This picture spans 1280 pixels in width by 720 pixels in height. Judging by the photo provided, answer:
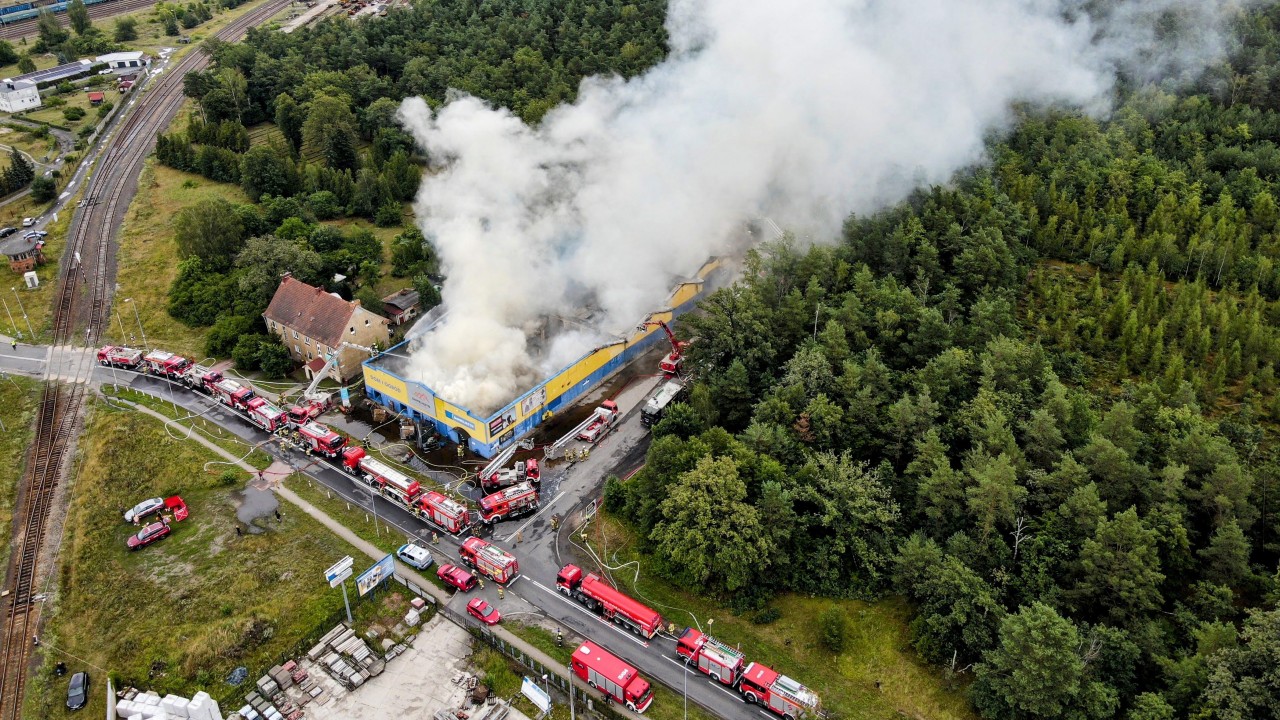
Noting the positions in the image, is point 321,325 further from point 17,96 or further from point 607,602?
point 17,96

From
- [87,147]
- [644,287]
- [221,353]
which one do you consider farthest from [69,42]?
[644,287]

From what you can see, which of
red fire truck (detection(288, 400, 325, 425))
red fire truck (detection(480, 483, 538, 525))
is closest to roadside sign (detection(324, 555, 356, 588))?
red fire truck (detection(480, 483, 538, 525))

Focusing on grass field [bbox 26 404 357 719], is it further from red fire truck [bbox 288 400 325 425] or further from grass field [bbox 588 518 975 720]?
grass field [bbox 588 518 975 720]

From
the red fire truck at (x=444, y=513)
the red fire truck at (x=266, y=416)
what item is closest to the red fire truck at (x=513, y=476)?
the red fire truck at (x=444, y=513)

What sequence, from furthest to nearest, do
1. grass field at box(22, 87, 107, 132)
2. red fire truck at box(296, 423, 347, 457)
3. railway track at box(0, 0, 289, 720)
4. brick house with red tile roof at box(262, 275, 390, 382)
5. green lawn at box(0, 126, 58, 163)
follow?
grass field at box(22, 87, 107, 132) < green lawn at box(0, 126, 58, 163) < brick house with red tile roof at box(262, 275, 390, 382) < red fire truck at box(296, 423, 347, 457) < railway track at box(0, 0, 289, 720)

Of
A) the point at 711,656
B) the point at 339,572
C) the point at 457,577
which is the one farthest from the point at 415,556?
the point at 711,656

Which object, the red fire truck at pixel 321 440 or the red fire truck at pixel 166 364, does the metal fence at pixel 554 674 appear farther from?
the red fire truck at pixel 166 364
